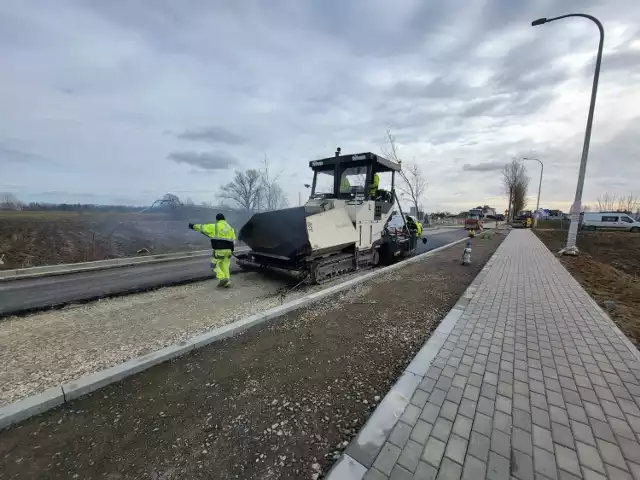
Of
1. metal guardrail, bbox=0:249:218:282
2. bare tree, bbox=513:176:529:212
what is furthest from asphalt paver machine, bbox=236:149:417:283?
bare tree, bbox=513:176:529:212

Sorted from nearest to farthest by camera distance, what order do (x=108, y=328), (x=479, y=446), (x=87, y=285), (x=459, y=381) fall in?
(x=479, y=446), (x=459, y=381), (x=108, y=328), (x=87, y=285)

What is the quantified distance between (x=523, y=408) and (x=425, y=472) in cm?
121

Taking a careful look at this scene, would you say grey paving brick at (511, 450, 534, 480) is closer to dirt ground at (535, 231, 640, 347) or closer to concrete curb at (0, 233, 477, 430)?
concrete curb at (0, 233, 477, 430)

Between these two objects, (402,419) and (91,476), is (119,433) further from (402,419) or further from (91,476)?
(402,419)

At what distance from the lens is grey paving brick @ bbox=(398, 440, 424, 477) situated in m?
1.88

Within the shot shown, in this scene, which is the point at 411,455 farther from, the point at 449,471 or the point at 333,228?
the point at 333,228

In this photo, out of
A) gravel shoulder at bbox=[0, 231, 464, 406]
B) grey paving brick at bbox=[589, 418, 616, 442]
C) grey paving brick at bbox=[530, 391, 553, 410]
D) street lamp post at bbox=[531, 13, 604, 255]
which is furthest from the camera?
street lamp post at bbox=[531, 13, 604, 255]

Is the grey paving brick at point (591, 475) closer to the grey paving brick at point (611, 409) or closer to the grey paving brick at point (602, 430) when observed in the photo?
the grey paving brick at point (602, 430)

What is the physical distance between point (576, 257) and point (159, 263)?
16.5m

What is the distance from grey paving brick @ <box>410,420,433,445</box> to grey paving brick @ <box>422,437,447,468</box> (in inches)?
1.7

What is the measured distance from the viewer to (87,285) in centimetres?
700

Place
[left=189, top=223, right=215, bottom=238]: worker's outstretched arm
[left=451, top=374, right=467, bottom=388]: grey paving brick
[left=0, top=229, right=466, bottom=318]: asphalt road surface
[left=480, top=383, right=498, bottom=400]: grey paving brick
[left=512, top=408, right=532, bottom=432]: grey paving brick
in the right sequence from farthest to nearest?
[left=189, top=223, right=215, bottom=238]: worker's outstretched arm
[left=0, top=229, right=466, bottom=318]: asphalt road surface
[left=451, top=374, right=467, bottom=388]: grey paving brick
[left=480, top=383, right=498, bottom=400]: grey paving brick
[left=512, top=408, right=532, bottom=432]: grey paving brick

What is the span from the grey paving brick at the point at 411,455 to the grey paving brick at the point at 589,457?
3.54ft

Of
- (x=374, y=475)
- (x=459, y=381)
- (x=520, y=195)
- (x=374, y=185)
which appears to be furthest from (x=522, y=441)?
(x=520, y=195)
